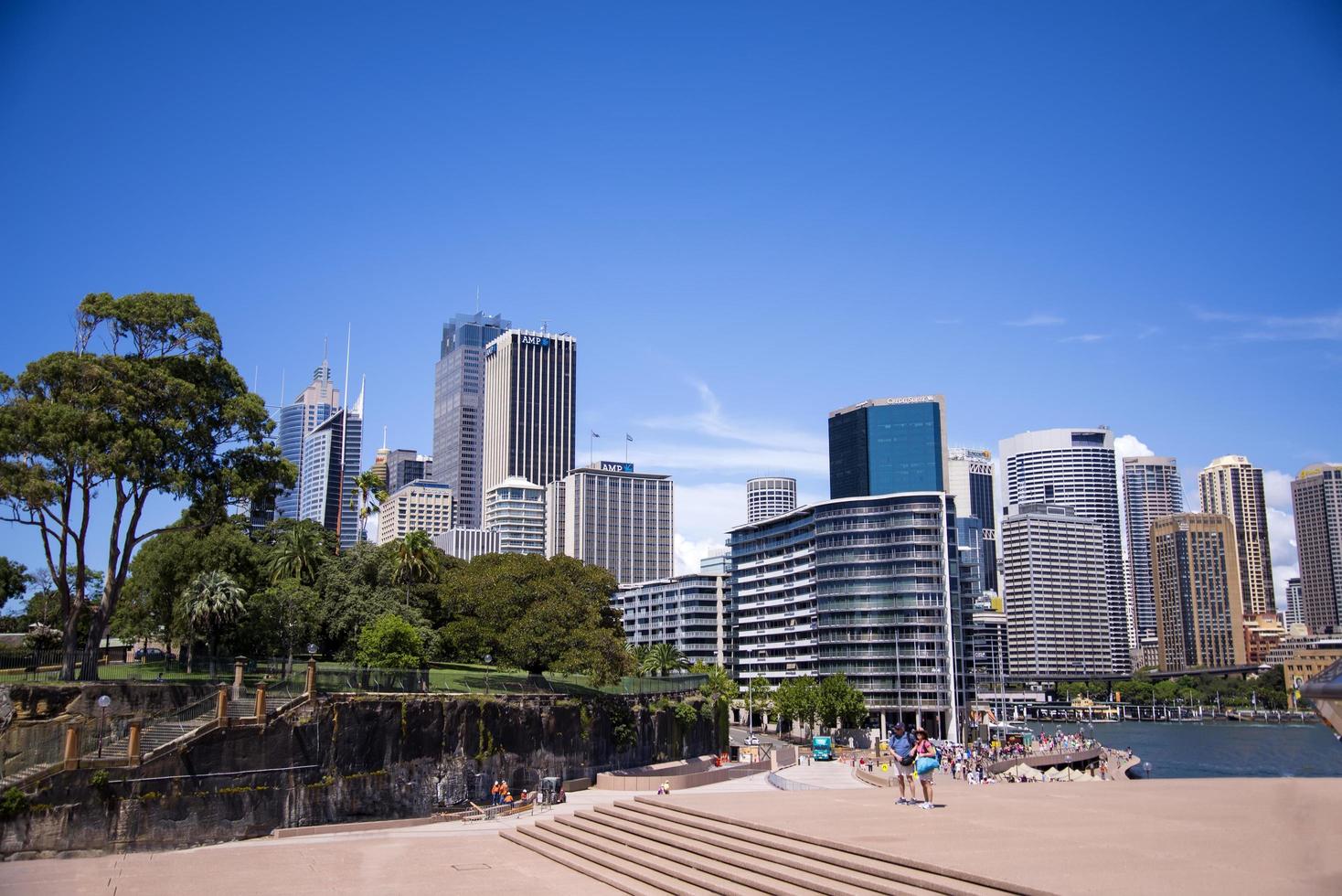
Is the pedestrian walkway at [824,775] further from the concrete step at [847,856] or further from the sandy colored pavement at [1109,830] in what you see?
the concrete step at [847,856]

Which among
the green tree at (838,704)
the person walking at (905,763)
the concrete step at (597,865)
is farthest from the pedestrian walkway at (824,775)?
the green tree at (838,704)

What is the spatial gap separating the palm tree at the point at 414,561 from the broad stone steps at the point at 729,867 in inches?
1574

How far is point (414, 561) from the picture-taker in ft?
210

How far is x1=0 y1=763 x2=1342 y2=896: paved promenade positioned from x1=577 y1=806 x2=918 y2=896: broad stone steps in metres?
0.68

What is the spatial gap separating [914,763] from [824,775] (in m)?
34.7

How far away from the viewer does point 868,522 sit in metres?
123

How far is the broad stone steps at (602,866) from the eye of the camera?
1970 cm

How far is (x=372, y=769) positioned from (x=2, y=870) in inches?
497

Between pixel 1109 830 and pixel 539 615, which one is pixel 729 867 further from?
pixel 539 615

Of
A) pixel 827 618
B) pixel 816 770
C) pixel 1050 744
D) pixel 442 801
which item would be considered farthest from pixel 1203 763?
pixel 442 801

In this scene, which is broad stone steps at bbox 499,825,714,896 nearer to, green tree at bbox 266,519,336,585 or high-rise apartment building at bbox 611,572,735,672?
green tree at bbox 266,519,336,585

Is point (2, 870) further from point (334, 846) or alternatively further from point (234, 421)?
point (234, 421)

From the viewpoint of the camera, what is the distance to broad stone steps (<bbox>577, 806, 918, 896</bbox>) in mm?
16734

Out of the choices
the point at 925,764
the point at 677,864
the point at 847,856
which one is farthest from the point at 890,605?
the point at 847,856
